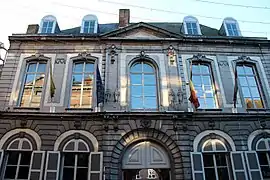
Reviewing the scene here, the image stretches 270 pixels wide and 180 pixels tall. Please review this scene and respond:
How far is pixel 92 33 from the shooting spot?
501 inches

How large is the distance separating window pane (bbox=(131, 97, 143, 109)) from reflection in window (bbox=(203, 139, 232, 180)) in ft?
10.1

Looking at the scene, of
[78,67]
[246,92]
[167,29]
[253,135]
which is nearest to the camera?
[253,135]

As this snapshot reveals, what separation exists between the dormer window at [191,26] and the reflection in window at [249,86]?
285 cm

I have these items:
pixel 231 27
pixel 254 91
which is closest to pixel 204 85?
pixel 254 91

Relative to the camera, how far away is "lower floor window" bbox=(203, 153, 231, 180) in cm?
950

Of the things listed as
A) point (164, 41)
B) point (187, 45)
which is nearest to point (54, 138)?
point (164, 41)

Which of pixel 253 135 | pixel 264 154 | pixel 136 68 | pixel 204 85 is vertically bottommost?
pixel 264 154

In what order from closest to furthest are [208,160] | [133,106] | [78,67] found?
[208,160] < [133,106] < [78,67]

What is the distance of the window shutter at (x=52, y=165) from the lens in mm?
9167

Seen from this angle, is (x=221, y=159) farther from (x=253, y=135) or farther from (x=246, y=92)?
(x=246, y=92)

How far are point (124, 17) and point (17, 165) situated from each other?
29.4 feet

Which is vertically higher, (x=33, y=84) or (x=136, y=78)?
(x=136, y=78)

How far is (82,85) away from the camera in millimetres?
11320

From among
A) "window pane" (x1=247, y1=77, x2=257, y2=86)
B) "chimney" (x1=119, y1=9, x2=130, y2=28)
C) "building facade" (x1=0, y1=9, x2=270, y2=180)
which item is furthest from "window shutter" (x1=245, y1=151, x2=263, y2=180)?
"chimney" (x1=119, y1=9, x2=130, y2=28)
